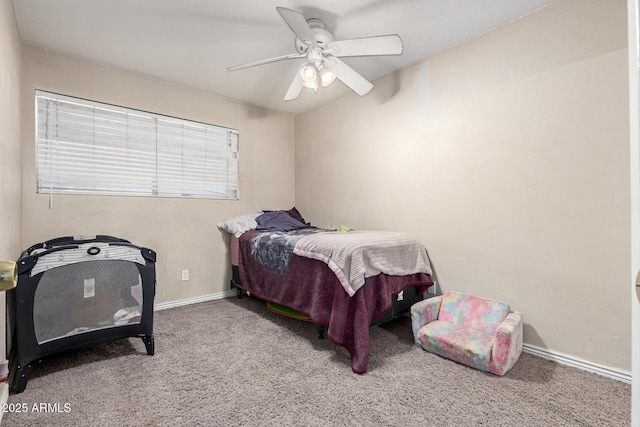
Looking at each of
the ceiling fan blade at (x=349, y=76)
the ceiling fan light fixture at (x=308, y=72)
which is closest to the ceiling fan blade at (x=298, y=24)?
the ceiling fan light fixture at (x=308, y=72)

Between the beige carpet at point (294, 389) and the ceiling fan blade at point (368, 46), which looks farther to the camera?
the ceiling fan blade at point (368, 46)

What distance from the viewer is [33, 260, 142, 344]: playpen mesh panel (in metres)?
1.77

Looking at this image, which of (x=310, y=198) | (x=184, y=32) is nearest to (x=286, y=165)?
(x=310, y=198)

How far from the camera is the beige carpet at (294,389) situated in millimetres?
1481

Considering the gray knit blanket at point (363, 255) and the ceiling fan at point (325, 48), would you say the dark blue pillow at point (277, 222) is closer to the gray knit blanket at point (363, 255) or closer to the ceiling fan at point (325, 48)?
the gray knit blanket at point (363, 255)

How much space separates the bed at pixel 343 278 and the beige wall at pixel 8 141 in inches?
66.7

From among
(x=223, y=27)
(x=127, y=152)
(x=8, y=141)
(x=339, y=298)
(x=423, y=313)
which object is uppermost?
(x=223, y=27)

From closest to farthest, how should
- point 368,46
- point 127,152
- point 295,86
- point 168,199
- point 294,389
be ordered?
point 294,389 < point 368,46 < point 295,86 < point 127,152 < point 168,199

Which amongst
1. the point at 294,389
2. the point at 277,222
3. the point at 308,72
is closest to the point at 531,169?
the point at 308,72

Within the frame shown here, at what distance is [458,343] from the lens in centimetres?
197

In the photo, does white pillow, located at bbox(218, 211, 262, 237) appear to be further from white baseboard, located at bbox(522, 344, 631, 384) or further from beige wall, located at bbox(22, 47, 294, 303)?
white baseboard, located at bbox(522, 344, 631, 384)

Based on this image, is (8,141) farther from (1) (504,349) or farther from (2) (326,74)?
(1) (504,349)

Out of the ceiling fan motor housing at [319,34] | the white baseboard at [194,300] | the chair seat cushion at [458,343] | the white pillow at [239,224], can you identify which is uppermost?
the ceiling fan motor housing at [319,34]

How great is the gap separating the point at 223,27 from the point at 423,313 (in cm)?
264
